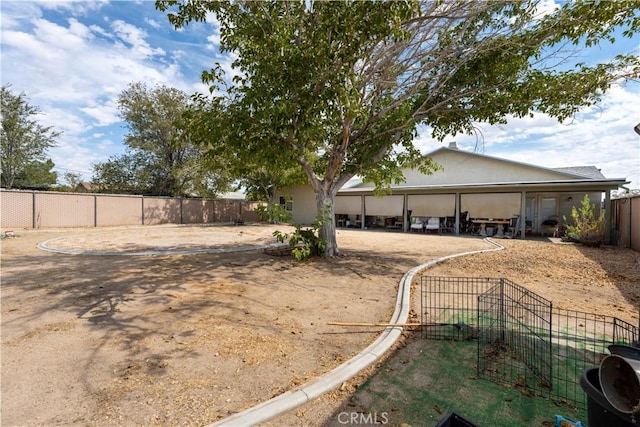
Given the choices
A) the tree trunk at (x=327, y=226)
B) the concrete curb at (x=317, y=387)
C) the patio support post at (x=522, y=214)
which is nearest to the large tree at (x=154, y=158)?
the tree trunk at (x=327, y=226)

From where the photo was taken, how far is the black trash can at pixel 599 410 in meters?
1.31

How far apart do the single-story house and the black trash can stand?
14.3 meters

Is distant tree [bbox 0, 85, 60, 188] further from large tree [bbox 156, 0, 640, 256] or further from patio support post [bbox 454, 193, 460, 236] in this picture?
patio support post [bbox 454, 193, 460, 236]

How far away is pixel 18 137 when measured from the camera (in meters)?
21.6

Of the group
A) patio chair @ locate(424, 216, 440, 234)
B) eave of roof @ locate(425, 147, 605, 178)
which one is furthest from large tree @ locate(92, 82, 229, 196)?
eave of roof @ locate(425, 147, 605, 178)

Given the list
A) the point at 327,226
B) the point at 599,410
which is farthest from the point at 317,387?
the point at 327,226

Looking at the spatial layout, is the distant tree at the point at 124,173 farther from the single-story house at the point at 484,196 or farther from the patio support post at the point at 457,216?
the patio support post at the point at 457,216

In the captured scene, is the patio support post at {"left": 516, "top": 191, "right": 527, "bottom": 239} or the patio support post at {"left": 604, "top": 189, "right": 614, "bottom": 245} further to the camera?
the patio support post at {"left": 516, "top": 191, "right": 527, "bottom": 239}

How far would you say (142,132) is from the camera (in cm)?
2448

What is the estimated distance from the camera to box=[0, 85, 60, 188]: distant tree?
69.2ft

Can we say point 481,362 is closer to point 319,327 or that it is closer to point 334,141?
point 319,327

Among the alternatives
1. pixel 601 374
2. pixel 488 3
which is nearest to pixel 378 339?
pixel 601 374

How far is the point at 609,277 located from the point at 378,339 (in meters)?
6.11

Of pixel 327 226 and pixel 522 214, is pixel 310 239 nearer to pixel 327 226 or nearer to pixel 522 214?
pixel 327 226
